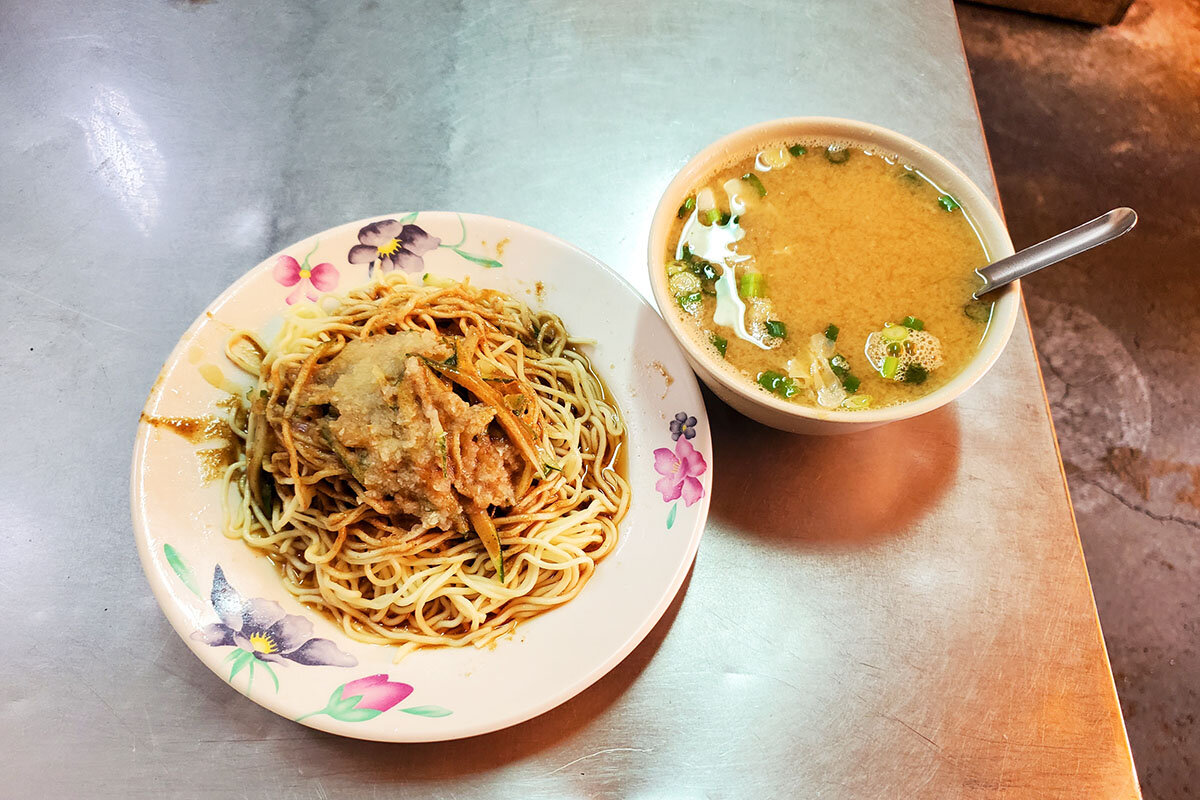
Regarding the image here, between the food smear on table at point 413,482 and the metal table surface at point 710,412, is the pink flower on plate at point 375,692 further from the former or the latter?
the metal table surface at point 710,412

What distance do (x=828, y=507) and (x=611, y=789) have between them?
93cm

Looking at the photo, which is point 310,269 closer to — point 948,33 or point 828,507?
point 828,507

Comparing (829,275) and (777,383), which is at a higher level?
(829,275)

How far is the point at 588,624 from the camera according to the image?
1.70 metres

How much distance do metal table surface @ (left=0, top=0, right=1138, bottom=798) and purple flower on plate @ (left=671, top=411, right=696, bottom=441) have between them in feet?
1.13

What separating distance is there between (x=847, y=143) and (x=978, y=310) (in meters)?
0.56

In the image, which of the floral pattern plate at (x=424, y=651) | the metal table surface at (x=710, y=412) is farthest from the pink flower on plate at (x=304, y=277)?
the metal table surface at (x=710, y=412)

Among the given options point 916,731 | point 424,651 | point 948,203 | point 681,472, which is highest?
point 948,203

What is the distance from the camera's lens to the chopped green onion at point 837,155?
2.03 metres

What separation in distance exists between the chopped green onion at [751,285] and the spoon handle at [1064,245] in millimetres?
538

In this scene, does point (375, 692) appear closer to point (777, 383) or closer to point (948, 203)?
point (777, 383)

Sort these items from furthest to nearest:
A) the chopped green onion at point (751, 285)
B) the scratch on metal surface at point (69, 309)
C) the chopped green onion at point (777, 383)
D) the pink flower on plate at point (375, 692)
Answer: the scratch on metal surface at point (69, 309) → the chopped green onion at point (751, 285) → the chopped green onion at point (777, 383) → the pink flower on plate at point (375, 692)

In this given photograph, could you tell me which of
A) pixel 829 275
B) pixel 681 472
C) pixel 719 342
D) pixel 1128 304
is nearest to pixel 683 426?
pixel 681 472

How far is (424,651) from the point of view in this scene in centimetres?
173
